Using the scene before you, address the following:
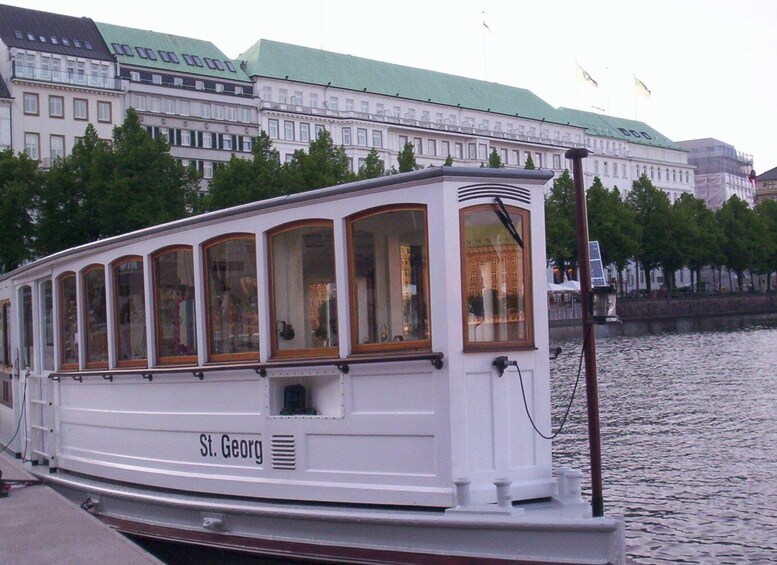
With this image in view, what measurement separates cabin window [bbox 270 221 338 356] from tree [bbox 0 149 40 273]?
4986 cm

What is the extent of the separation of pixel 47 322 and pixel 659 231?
3536 inches

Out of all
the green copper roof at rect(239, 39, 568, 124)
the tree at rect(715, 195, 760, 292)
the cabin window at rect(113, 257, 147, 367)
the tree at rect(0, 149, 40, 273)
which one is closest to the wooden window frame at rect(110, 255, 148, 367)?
the cabin window at rect(113, 257, 147, 367)

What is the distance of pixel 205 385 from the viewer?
32.6 ft

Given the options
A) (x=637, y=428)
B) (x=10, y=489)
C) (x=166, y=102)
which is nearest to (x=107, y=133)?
(x=166, y=102)

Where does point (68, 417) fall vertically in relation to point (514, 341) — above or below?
below

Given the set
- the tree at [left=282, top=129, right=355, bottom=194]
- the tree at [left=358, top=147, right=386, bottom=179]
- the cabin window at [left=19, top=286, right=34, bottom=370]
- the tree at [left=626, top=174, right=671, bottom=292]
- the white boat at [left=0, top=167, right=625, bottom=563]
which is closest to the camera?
the white boat at [left=0, top=167, right=625, bottom=563]

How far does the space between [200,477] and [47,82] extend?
250ft

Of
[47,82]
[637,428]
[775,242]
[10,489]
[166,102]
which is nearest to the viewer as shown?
[10,489]

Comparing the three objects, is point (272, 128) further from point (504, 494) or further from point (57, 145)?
point (504, 494)

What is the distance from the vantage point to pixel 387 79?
108062 mm

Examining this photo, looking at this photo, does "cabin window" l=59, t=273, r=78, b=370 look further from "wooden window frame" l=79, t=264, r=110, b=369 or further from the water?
the water

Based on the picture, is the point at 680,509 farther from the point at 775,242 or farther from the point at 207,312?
the point at 775,242

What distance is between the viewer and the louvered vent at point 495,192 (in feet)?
27.3

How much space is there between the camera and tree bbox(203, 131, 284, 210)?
2421 inches
